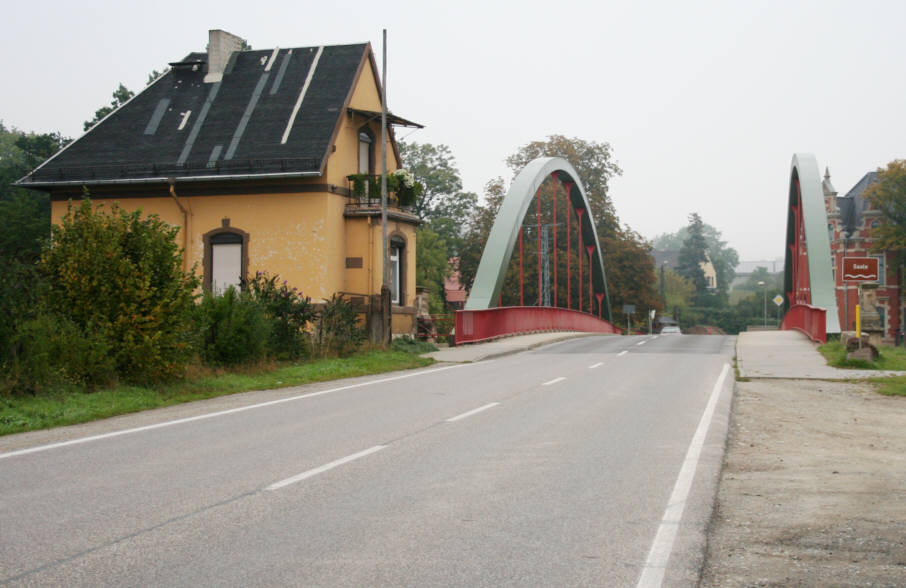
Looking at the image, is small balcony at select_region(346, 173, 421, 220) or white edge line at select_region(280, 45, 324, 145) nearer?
white edge line at select_region(280, 45, 324, 145)

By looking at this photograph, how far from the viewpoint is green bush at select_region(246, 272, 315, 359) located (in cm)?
2005

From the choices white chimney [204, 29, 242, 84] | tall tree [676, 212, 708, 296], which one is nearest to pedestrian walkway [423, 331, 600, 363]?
white chimney [204, 29, 242, 84]

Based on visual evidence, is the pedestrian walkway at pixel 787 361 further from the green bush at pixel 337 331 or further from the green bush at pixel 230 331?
the green bush at pixel 230 331

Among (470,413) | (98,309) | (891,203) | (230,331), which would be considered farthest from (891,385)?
(891,203)

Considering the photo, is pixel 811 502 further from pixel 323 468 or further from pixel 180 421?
pixel 180 421

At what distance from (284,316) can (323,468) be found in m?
12.6

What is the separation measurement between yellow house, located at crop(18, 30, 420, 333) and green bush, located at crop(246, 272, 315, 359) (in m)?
6.89

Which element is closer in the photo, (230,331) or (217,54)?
(230,331)

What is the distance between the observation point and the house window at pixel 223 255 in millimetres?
30188

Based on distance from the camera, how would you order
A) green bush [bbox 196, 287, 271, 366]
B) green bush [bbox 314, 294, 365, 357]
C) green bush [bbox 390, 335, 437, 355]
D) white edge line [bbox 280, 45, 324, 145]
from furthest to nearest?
white edge line [bbox 280, 45, 324, 145] < green bush [bbox 390, 335, 437, 355] < green bush [bbox 314, 294, 365, 357] < green bush [bbox 196, 287, 271, 366]

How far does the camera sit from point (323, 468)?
8.07m

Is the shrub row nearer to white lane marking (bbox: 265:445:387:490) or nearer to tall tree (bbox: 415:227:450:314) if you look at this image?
white lane marking (bbox: 265:445:387:490)

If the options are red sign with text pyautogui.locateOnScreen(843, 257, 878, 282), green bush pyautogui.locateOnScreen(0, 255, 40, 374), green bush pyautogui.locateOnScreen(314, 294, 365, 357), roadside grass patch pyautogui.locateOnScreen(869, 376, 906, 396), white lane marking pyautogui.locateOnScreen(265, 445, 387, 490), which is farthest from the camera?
green bush pyautogui.locateOnScreen(314, 294, 365, 357)

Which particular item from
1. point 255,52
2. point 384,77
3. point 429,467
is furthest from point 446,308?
point 429,467
